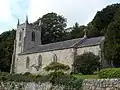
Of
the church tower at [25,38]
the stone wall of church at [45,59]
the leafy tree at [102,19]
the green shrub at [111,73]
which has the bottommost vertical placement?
the green shrub at [111,73]

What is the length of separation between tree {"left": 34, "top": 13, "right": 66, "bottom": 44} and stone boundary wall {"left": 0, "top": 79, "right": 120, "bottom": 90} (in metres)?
53.0

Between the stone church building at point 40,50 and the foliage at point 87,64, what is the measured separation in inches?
137

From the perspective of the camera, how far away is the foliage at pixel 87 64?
3628cm

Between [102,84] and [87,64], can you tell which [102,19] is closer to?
[87,64]

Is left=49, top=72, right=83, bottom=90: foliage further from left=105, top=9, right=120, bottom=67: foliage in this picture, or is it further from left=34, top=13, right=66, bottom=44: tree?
left=34, top=13, right=66, bottom=44: tree

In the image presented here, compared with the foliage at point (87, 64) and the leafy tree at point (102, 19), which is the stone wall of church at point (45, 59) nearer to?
the foliage at point (87, 64)

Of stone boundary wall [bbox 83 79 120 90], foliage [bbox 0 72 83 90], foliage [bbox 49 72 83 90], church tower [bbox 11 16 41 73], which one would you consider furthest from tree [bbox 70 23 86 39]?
stone boundary wall [bbox 83 79 120 90]

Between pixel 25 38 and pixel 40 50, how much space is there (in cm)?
808

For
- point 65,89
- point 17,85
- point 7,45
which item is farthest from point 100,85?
point 7,45

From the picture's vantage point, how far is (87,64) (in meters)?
36.4

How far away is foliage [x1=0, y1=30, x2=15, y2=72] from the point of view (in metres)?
61.4

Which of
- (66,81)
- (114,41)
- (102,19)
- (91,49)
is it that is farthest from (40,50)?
(66,81)

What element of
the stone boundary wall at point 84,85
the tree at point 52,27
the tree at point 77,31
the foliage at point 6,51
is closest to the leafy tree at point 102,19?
the tree at point 77,31

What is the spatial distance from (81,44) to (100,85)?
1266 inches
